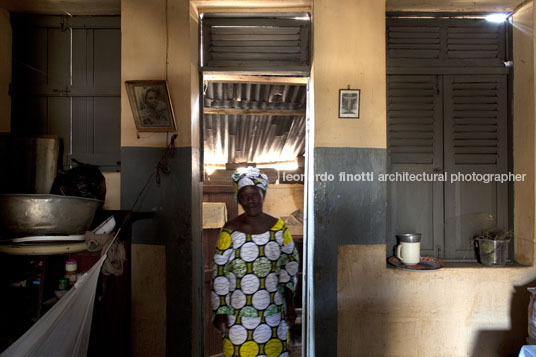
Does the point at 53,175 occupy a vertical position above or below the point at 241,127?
below

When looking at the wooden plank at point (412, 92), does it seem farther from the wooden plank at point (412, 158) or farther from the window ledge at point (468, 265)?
the window ledge at point (468, 265)

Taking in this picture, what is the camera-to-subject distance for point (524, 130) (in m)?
2.62

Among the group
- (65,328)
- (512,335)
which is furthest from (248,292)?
(512,335)

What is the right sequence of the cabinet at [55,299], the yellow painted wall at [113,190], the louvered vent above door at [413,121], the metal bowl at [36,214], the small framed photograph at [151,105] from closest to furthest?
the metal bowl at [36,214] < the cabinet at [55,299] < the small framed photograph at [151,105] < the yellow painted wall at [113,190] < the louvered vent above door at [413,121]

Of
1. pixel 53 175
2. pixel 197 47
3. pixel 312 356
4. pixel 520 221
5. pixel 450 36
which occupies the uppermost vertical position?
pixel 450 36

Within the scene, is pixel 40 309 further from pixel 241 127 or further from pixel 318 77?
pixel 241 127

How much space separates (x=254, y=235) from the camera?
6.28ft

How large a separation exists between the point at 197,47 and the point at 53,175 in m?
1.48

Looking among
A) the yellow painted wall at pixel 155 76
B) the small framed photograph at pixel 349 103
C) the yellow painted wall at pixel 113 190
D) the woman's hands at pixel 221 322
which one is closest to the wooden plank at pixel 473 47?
the small framed photograph at pixel 349 103

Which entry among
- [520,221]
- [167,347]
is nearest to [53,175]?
[167,347]

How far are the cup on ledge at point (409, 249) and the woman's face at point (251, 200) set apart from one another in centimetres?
134

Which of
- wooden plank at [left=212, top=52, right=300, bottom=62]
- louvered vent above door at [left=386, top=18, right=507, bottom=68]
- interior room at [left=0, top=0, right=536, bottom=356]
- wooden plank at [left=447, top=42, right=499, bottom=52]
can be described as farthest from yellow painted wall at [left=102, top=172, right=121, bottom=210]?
wooden plank at [left=447, top=42, right=499, bottom=52]

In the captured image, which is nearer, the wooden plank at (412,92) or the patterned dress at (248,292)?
the patterned dress at (248,292)

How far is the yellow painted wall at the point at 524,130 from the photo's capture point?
8.41 ft
